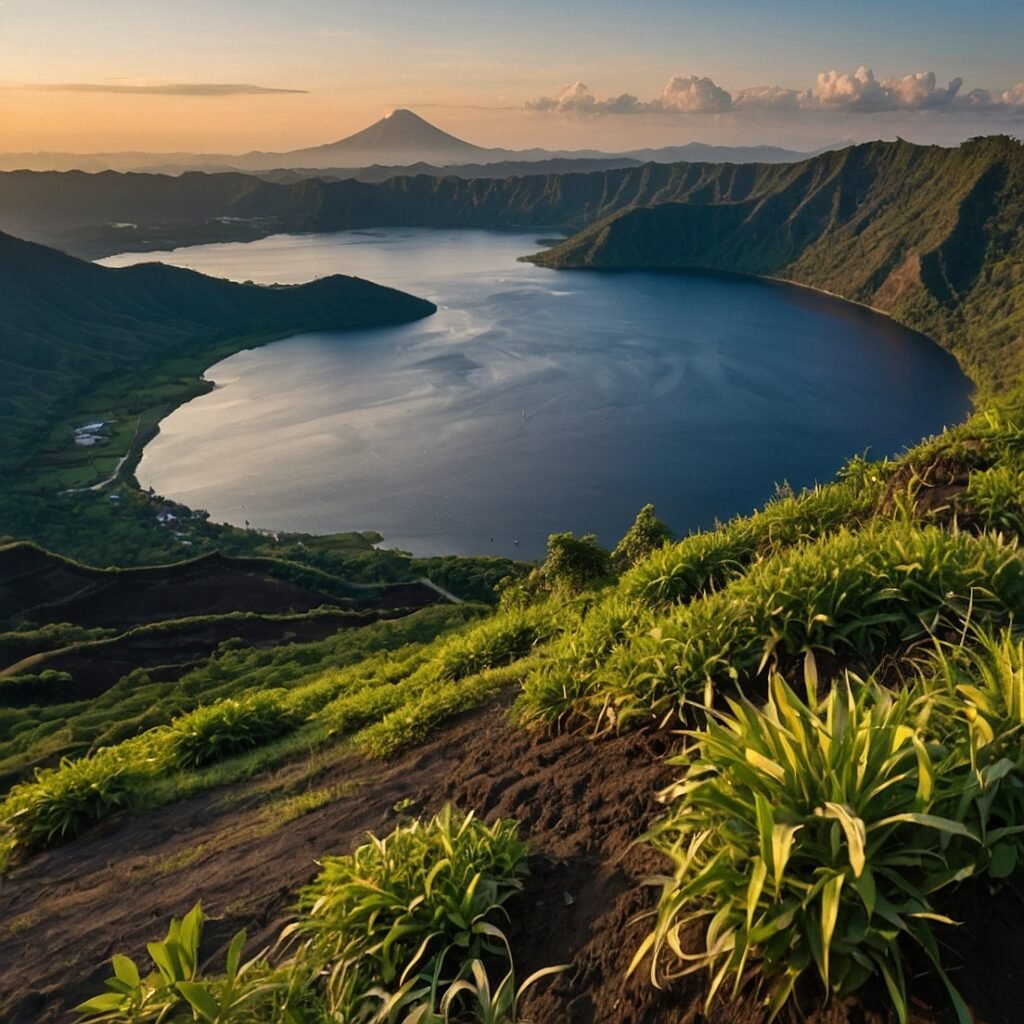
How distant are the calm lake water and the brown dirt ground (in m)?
56.5

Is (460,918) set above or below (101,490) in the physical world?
above

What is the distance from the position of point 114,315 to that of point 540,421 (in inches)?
3722

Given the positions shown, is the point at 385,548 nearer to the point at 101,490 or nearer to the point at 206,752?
the point at 101,490

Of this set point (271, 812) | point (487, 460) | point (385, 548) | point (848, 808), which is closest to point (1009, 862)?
point (848, 808)

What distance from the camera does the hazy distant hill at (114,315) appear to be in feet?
371

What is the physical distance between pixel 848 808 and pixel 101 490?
290ft

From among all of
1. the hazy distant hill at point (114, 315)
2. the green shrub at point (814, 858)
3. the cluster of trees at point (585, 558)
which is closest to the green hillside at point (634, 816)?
the green shrub at point (814, 858)

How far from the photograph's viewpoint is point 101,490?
80.1 m

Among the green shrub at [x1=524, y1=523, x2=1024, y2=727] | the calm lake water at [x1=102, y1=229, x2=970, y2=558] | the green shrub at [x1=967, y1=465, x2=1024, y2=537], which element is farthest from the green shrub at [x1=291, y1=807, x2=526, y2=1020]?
the calm lake water at [x1=102, y1=229, x2=970, y2=558]

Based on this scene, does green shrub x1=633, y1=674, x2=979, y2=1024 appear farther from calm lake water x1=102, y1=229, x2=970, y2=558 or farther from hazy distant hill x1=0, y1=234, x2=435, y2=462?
hazy distant hill x1=0, y1=234, x2=435, y2=462

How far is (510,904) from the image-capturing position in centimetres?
380

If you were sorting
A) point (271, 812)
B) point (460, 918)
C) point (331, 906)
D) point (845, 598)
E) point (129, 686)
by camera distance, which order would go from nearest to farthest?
point (460, 918)
point (331, 906)
point (845, 598)
point (271, 812)
point (129, 686)

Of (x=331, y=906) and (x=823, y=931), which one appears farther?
(x=331, y=906)

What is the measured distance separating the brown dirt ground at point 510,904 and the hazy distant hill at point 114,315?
3840 inches
